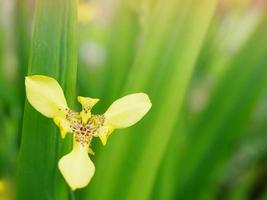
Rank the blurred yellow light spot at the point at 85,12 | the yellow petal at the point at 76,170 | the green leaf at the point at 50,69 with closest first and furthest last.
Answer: the yellow petal at the point at 76,170
the green leaf at the point at 50,69
the blurred yellow light spot at the point at 85,12

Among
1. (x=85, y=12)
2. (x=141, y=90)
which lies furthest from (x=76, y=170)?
(x=85, y=12)

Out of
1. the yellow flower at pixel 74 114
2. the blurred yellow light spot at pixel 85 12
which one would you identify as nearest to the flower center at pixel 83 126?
the yellow flower at pixel 74 114

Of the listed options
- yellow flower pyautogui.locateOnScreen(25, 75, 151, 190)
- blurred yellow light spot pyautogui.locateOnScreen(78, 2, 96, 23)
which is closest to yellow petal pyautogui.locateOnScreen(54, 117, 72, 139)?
yellow flower pyautogui.locateOnScreen(25, 75, 151, 190)

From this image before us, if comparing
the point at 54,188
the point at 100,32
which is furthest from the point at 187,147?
the point at 100,32

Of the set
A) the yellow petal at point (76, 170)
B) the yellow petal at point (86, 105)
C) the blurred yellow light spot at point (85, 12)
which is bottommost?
the yellow petal at point (76, 170)

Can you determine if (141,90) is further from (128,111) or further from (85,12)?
(85,12)

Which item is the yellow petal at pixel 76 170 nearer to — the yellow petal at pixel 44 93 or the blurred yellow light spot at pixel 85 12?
the yellow petal at pixel 44 93

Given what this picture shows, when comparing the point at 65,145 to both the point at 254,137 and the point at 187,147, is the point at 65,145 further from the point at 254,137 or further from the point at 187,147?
the point at 254,137
